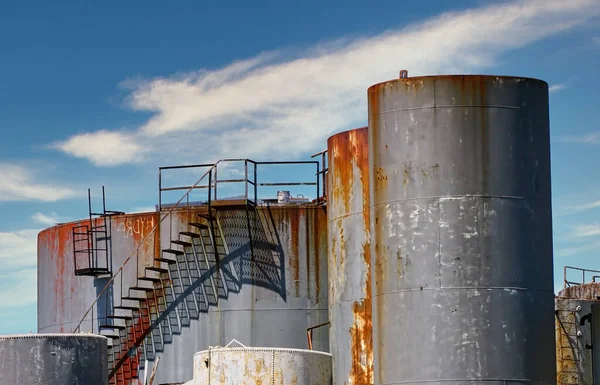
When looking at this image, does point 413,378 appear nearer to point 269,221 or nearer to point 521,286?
A: point 521,286

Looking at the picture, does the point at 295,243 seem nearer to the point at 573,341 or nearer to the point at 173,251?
the point at 173,251

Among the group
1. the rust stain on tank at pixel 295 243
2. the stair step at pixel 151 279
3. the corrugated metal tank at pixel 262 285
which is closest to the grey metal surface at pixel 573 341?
the corrugated metal tank at pixel 262 285

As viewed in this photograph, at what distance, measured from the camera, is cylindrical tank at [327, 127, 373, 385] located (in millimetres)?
32656

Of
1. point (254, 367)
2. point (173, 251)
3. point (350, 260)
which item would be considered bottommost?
point (254, 367)

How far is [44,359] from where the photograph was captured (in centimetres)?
3031

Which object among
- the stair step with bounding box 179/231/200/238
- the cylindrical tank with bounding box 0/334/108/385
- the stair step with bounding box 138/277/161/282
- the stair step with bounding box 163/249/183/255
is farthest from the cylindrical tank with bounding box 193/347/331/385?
the stair step with bounding box 179/231/200/238

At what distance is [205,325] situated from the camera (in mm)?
37531

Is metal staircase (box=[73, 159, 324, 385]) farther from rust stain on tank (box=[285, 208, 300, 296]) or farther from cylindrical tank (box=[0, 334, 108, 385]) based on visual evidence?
cylindrical tank (box=[0, 334, 108, 385])

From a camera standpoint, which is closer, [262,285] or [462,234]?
[462,234]

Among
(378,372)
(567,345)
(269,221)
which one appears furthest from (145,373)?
(567,345)

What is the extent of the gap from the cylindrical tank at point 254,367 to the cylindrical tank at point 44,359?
9.98 ft

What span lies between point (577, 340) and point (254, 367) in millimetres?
11992

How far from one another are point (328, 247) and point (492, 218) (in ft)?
25.4

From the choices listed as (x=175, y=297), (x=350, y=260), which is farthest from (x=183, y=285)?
(x=350, y=260)
